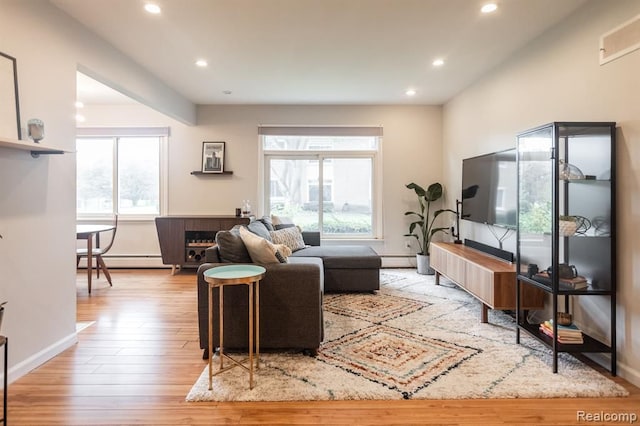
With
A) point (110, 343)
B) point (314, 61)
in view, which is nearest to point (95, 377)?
point (110, 343)

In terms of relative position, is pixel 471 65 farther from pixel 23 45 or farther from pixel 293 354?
pixel 23 45

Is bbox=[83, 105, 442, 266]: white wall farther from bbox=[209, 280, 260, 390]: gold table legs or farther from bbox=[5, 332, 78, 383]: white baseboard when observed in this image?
bbox=[209, 280, 260, 390]: gold table legs

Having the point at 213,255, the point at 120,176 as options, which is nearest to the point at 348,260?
the point at 213,255

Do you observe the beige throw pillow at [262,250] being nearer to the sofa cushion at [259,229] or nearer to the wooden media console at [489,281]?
the sofa cushion at [259,229]

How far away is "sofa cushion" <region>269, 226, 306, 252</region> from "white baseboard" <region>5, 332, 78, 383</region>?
2.15 metres

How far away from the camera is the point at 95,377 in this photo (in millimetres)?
2295

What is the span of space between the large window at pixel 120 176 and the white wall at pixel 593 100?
5.06m

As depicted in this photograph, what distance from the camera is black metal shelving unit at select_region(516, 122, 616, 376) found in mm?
2309

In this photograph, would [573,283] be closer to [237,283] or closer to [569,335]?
[569,335]

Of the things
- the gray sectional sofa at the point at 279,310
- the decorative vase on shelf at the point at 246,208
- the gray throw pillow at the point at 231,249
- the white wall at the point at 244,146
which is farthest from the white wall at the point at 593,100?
the decorative vase on shelf at the point at 246,208

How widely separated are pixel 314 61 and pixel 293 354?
2939 millimetres

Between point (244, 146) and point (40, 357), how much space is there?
12.8 feet

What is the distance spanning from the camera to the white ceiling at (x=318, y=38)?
2678 mm

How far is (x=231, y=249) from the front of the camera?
276 cm
